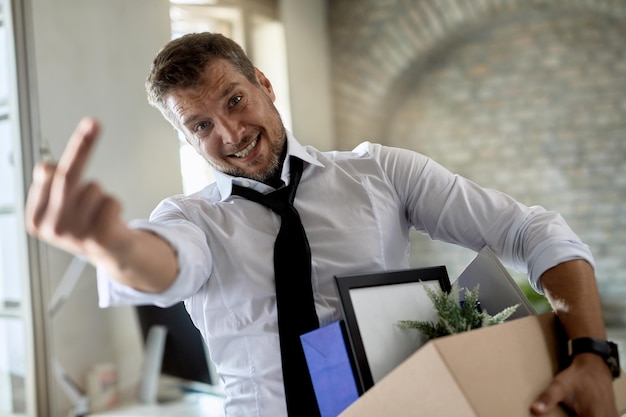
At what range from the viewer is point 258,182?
1.45 metres

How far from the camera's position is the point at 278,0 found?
5.00m

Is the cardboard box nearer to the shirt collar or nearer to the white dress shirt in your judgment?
the white dress shirt

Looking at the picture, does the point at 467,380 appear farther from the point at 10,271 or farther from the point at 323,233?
the point at 10,271

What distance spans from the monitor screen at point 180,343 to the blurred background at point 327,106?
0.62 ft

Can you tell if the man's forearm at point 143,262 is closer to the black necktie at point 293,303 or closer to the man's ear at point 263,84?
the black necktie at point 293,303

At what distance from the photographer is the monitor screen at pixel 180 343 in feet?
11.9

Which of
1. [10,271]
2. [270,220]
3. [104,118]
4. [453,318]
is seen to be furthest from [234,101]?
[10,271]

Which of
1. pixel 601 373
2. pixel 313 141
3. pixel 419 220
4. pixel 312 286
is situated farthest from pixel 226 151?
pixel 313 141

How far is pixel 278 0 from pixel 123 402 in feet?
9.76

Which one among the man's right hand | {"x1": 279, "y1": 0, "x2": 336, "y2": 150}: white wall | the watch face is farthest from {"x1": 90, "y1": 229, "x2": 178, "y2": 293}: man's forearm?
{"x1": 279, "y1": 0, "x2": 336, "y2": 150}: white wall

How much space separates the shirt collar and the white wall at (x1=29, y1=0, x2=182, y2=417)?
2512 mm

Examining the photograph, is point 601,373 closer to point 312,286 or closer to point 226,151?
point 312,286

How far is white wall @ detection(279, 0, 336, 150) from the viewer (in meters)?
5.02

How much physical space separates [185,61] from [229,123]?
6.1 inches
